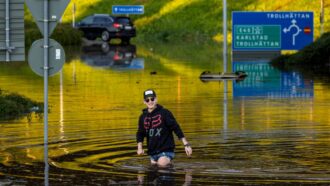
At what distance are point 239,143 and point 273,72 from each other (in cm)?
1931

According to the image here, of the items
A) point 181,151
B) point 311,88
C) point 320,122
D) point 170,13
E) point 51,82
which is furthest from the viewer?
point 170,13

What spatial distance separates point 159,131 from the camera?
1337cm

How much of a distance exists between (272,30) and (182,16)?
3891cm

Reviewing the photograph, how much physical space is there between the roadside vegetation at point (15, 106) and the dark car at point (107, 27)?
4622 cm

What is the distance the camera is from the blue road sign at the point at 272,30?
4325 centimetres

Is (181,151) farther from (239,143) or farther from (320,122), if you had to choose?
(320,122)

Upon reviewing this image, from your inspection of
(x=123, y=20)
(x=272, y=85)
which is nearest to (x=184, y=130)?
(x=272, y=85)

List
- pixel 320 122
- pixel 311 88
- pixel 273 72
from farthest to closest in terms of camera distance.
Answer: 1. pixel 273 72
2. pixel 311 88
3. pixel 320 122

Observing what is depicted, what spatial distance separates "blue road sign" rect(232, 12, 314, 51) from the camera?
43.2m

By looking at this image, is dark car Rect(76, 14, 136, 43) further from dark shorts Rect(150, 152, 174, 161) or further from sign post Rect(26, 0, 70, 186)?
sign post Rect(26, 0, 70, 186)

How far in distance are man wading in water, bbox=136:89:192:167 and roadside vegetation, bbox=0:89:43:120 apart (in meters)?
7.83

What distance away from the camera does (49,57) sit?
1312cm

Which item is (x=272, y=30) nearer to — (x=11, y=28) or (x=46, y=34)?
(x=11, y=28)

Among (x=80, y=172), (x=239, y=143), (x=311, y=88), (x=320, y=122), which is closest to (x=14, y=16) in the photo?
(x=80, y=172)
